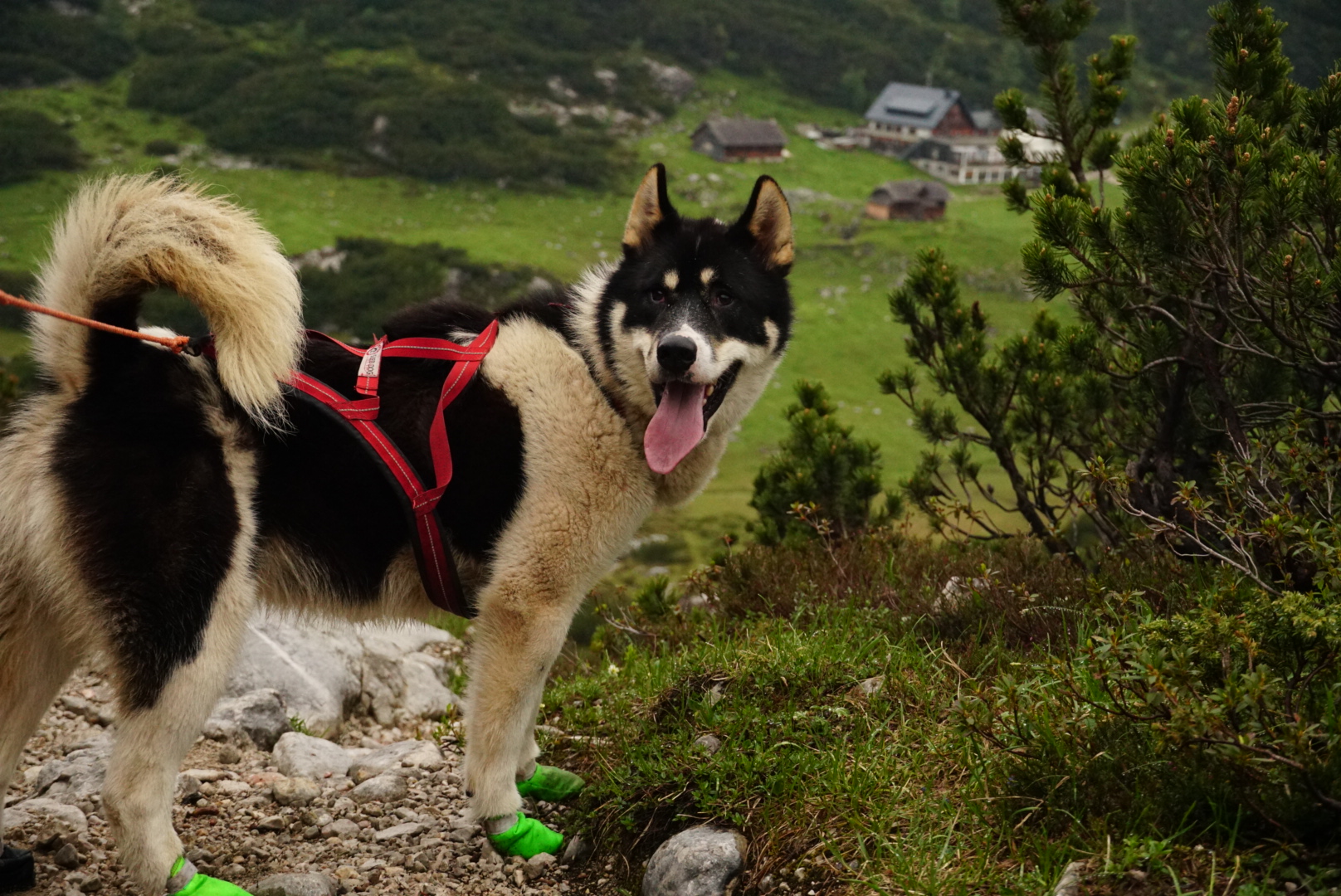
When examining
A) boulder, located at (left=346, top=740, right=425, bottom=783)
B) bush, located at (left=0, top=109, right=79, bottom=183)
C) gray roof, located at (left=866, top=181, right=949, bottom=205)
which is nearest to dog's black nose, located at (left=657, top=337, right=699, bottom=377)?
boulder, located at (left=346, top=740, right=425, bottom=783)

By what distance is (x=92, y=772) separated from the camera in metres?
4.74

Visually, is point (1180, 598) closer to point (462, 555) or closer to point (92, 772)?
point (462, 555)

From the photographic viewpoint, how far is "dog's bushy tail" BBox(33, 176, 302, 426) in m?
3.52

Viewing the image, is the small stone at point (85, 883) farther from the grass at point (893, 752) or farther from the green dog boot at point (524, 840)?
the grass at point (893, 752)

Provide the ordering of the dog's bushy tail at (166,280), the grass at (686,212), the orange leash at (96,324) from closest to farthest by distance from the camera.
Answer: the orange leash at (96,324), the dog's bushy tail at (166,280), the grass at (686,212)

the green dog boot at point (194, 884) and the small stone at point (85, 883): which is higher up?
the green dog boot at point (194, 884)

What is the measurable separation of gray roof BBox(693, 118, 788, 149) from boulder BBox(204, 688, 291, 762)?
144ft

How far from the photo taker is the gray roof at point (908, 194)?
44.6m

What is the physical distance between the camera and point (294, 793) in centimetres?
470

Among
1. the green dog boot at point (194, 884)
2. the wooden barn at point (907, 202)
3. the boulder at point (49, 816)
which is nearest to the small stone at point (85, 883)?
the boulder at point (49, 816)

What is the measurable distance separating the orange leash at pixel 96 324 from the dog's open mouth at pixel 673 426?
1.71 metres

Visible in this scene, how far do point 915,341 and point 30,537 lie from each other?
215 inches

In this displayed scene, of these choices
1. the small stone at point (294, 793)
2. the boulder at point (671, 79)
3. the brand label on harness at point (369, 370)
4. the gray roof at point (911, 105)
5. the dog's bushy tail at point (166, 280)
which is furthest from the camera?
the boulder at point (671, 79)

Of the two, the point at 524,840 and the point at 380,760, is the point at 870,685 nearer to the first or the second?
the point at 524,840
